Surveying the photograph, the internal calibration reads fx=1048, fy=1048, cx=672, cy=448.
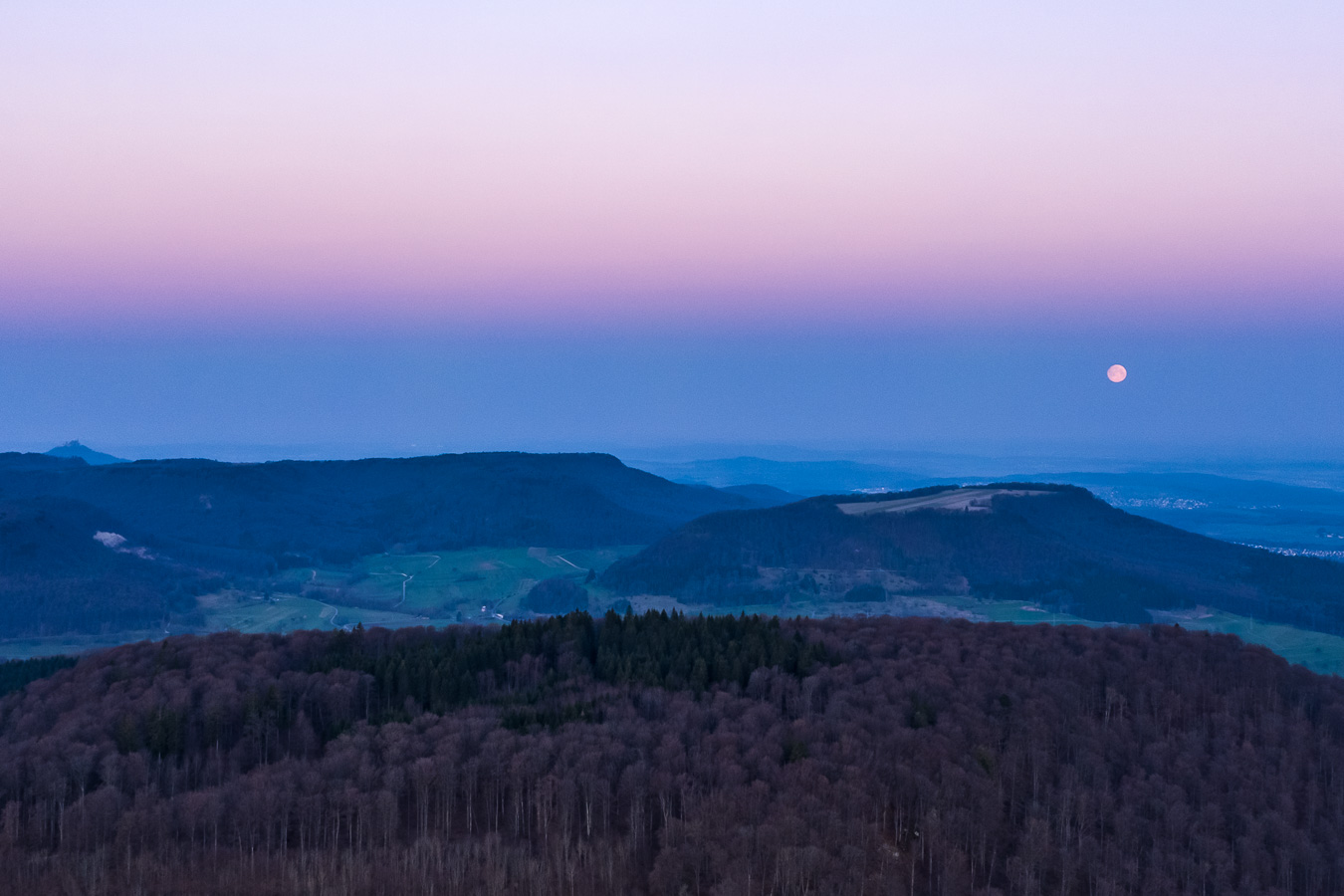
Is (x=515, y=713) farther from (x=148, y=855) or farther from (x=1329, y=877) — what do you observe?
(x=1329, y=877)

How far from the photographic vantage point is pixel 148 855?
64.1m

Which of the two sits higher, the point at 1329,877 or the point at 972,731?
the point at 972,731

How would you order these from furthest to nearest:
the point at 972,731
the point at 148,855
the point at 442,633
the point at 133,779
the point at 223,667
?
the point at 442,633 < the point at 223,667 < the point at 972,731 < the point at 133,779 < the point at 148,855

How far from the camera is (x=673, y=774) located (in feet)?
243

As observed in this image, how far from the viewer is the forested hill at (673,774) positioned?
64812 mm

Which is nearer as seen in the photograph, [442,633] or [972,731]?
[972,731]

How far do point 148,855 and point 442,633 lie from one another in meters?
55.6

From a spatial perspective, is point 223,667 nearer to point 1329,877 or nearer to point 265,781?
point 265,781

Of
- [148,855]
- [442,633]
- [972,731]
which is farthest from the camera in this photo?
[442,633]

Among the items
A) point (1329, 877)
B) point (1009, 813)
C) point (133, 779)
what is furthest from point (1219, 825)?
point (133, 779)

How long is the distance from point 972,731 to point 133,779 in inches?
2454

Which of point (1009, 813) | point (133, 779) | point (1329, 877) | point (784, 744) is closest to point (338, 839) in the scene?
point (133, 779)

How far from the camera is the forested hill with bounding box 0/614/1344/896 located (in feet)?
213

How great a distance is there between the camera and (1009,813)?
7400cm
